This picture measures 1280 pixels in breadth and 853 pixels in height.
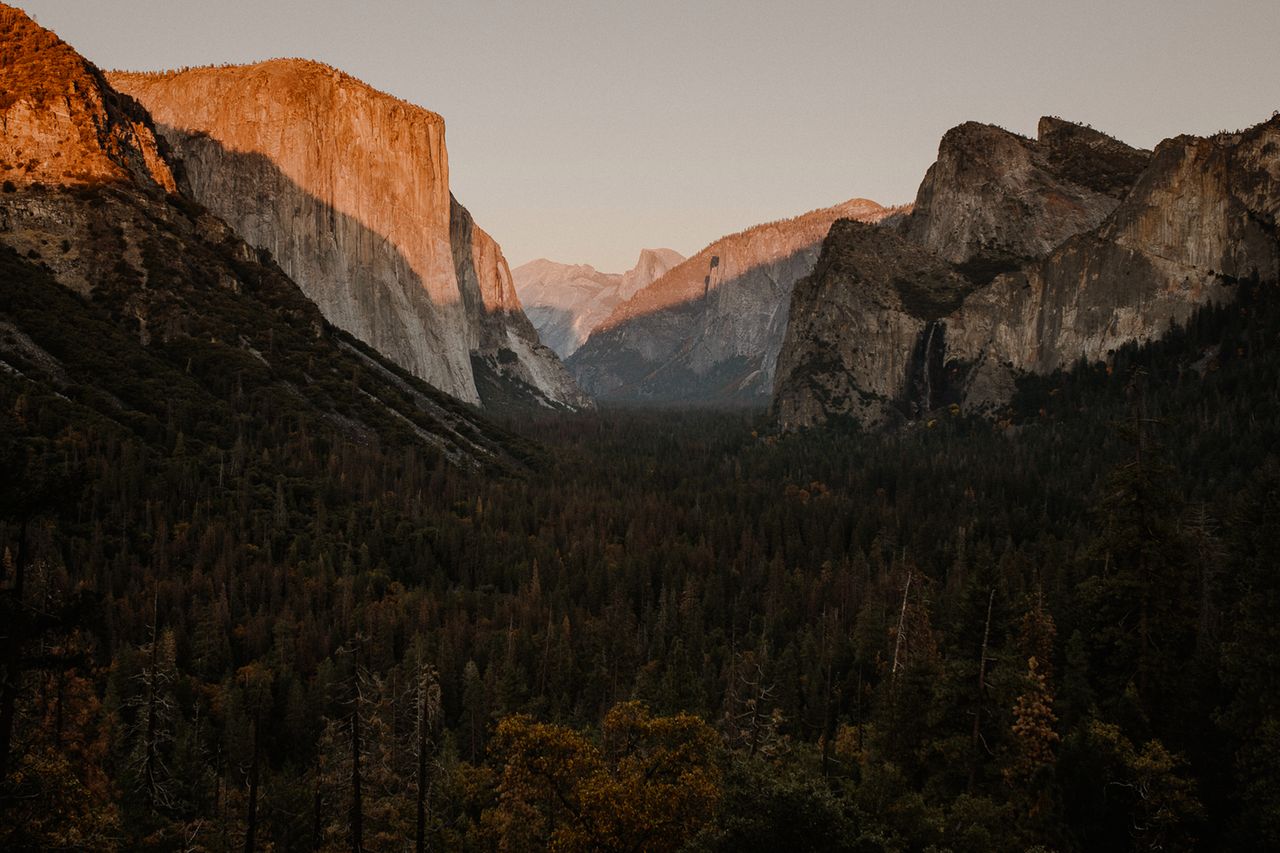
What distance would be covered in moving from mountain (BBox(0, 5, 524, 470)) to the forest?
3.81ft

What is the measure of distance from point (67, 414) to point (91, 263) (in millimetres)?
31811

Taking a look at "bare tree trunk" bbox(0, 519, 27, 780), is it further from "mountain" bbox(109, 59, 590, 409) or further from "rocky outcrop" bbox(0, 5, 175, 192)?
"mountain" bbox(109, 59, 590, 409)

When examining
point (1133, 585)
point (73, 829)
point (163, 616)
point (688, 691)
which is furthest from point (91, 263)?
point (1133, 585)

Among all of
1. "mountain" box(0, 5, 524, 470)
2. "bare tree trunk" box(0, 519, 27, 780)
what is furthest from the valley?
"mountain" box(0, 5, 524, 470)

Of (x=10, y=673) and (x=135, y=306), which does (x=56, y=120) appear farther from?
(x=10, y=673)

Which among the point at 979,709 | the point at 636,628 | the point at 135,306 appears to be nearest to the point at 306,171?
the point at 135,306

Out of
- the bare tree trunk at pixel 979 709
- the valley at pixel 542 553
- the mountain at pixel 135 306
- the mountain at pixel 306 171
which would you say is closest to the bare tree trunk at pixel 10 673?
the valley at pixel 542 553

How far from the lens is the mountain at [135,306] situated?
9894 cm

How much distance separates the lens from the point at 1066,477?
12569 centimetres

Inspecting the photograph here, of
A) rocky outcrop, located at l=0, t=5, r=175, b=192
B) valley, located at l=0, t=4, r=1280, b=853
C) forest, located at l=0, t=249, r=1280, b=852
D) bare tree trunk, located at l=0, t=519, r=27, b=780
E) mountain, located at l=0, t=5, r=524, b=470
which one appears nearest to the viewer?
bare tree trunk, located at l=0, t=519, r=27, b=780

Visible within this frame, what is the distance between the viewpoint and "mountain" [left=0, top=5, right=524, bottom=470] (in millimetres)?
98938

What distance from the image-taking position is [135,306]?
113 m

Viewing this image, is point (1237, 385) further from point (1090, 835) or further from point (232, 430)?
point (232, 430)

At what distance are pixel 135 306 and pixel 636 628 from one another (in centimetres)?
7884
